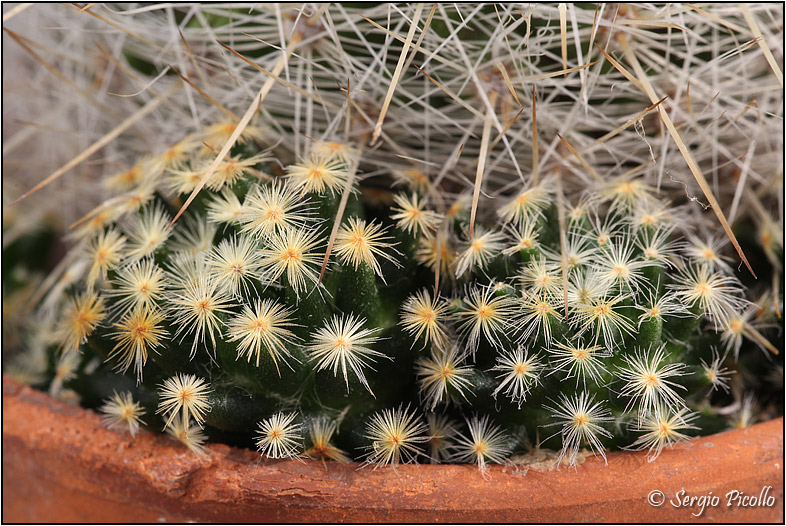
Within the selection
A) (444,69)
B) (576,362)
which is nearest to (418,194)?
(444,69)

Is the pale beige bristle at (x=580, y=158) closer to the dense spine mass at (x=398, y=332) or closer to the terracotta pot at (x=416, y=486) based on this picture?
the dense spine mass at (x=398, y=332)

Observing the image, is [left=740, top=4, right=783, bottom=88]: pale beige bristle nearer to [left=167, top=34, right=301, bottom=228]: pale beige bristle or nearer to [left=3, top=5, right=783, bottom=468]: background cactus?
[left=3, top=5, right=783, bottom=468]: background cactus

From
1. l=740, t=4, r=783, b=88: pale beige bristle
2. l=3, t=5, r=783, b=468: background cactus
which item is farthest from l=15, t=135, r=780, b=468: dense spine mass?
l=740, t=4, r=783, b=88: pale beige bristle

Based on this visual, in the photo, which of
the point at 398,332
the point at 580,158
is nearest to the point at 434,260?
the point at 398,332

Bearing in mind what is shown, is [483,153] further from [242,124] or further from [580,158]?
[242,124]

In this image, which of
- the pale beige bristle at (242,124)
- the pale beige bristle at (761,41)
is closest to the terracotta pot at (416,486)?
the pale beige bristle at (242,124)

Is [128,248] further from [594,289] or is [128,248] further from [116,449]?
[594,289]
